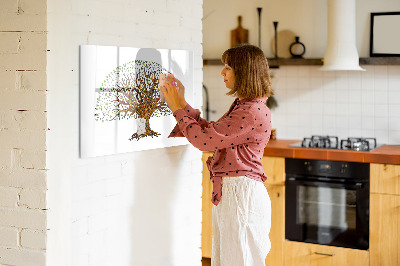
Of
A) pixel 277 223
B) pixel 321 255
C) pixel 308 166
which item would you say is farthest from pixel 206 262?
pixel 308 166

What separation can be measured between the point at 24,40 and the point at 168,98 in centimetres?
76

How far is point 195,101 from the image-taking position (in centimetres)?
A: 316

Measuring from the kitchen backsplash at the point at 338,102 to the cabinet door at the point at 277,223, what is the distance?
780mm

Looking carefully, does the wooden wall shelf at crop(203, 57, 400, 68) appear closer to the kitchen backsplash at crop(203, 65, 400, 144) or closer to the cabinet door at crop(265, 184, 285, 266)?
the kitchen backsplash at crop(203, 65, 400, 144)

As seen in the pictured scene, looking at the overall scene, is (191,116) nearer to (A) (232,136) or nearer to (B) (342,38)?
(A) (232,136)

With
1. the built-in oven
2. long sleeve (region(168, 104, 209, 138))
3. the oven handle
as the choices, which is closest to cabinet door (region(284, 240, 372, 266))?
the built-in oven

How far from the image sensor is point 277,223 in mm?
4535

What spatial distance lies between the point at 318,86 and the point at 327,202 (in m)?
1.09

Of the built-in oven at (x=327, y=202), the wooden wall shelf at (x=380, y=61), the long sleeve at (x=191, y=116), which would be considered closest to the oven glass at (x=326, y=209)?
the built-in oven at (x=327, y=202)

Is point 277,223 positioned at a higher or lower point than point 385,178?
lower

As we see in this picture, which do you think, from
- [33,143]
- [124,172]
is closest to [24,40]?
[33,143]

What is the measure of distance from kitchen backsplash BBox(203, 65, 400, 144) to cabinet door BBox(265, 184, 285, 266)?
0.78m

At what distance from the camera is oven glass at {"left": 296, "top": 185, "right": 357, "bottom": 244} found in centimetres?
432

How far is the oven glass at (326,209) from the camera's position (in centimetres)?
432
